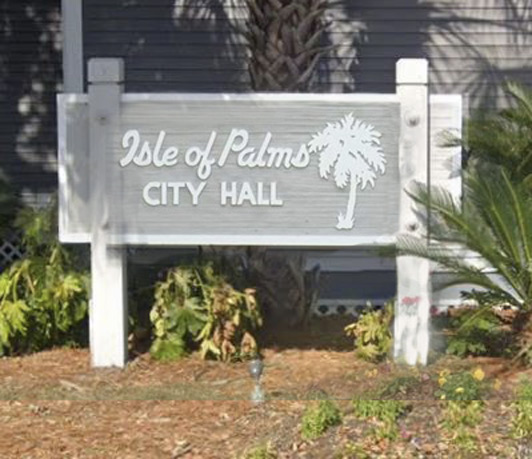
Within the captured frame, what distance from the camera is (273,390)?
7.30 m

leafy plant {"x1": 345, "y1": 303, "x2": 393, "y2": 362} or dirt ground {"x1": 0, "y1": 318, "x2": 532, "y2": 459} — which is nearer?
dirt ground {"x1": 0, "y1": 318, "x2": 532, "y2": 459}

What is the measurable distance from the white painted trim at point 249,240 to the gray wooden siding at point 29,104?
4365 millimetres

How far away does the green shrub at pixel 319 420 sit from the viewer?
20.4 ft

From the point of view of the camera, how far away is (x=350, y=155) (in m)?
7.72

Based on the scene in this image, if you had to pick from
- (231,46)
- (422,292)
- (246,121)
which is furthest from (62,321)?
(231,46)

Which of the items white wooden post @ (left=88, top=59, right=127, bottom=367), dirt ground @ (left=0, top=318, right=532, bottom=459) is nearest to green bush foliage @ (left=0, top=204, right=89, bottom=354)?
dirt ground @ (left=0, top=318, right=532, bottom=459)

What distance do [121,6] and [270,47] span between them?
371 centimetres

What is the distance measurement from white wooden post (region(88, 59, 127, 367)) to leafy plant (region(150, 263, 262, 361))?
0.88 ft

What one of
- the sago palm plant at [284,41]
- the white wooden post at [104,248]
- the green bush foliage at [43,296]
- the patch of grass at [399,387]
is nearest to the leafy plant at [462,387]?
the patch of grass at [399,387]

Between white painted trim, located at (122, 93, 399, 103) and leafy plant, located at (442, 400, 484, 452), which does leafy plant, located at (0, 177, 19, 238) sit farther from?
leafy plant, located at (442, 400, 484, 452)

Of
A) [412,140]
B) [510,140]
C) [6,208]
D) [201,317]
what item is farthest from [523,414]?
[6,208]

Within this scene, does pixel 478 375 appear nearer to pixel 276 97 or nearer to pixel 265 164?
pixel 265 164

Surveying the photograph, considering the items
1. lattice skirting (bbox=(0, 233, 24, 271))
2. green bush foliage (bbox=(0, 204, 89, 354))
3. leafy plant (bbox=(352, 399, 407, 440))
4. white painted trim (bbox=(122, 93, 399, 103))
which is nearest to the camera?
leafy plant (bbox=(352, 399, 407, 440))

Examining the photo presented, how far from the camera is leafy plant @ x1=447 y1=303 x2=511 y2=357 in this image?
7.88 m
